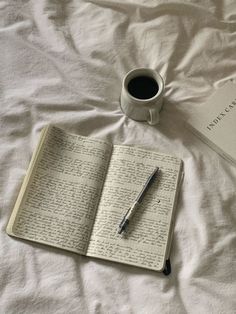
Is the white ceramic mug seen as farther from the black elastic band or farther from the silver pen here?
the black elastic band

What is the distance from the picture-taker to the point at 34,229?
0.63 metres

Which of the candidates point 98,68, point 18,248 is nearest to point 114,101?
point 98,68

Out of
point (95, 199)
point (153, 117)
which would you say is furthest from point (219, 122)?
point (95, 199)

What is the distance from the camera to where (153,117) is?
0.70 metres

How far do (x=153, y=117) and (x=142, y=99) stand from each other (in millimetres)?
33

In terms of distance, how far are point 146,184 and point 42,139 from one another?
178 mm

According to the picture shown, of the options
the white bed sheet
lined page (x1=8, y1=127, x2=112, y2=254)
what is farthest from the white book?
lined page (x1=8, y1=127, x2=112, y2=254)

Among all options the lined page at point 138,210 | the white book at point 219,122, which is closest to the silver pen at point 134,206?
the lined page at point 138,210

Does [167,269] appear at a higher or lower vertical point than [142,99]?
lower

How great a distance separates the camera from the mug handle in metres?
0.70

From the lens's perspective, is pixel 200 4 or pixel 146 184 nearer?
pixel 146 184

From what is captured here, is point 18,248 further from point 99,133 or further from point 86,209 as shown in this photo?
point 99,133

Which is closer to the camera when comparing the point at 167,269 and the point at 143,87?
the point at 167,269

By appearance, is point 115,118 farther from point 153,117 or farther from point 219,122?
point 219,122
